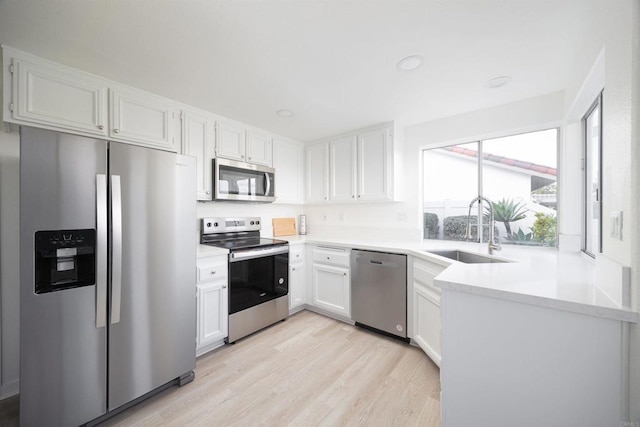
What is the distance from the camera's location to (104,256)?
1366 millimetres

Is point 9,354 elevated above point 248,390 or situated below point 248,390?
above

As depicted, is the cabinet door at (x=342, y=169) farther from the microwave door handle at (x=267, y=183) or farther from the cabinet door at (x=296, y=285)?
the cabinet door at (x=296, y=285)

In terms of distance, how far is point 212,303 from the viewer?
205 cm


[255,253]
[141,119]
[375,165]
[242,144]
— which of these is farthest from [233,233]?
[375,165]

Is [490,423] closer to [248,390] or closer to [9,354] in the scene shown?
[248,390]

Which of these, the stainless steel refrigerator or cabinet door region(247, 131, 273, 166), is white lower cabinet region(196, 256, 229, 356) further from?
cabinet door region(247, 131, 273, 166)

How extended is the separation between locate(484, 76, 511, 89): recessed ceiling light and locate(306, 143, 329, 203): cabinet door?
5.89 ft

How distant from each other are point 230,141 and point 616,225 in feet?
9.21

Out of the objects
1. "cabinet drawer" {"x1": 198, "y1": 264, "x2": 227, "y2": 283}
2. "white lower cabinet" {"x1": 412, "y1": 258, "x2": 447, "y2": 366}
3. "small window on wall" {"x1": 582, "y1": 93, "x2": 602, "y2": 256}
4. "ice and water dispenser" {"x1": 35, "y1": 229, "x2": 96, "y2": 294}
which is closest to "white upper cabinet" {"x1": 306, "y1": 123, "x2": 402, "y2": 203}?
"white lower cabinet" {"x1": 412, "y1": 258, "x2": 447, "y2": 366}

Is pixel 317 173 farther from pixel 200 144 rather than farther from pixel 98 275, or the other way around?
pixel 98 275

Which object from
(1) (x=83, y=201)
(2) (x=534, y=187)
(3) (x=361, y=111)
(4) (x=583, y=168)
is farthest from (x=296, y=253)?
(4) (x=583, y=168)

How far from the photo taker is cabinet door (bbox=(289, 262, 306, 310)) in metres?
2.77

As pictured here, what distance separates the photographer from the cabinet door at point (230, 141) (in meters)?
2.51

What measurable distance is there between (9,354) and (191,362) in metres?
1.22
